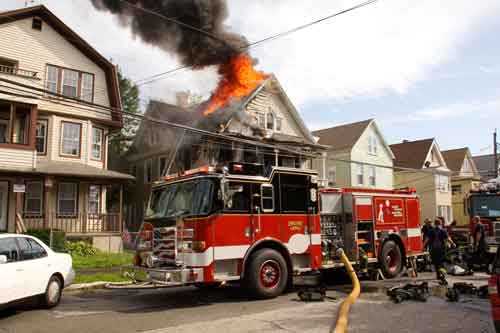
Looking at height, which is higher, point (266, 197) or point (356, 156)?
point (356, 156)

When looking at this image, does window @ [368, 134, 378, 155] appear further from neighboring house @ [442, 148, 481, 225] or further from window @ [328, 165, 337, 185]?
neighboring house @ [442, 148, 481, 225]

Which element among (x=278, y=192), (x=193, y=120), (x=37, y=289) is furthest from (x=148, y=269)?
(x=193, y=120)

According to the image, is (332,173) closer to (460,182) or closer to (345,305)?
(460,182)

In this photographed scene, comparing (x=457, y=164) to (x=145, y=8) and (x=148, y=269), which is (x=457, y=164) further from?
(x=148, y=269)

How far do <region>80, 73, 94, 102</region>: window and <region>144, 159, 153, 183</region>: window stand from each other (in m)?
8.86

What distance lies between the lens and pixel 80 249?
19.7 m

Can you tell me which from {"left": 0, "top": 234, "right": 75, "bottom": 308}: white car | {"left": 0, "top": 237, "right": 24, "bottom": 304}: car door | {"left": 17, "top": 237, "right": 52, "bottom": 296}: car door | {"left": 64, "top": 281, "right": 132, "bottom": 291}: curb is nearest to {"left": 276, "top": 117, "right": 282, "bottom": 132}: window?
{"left": 64, "top": 281, "right": 132, "bottom": 291}: curb

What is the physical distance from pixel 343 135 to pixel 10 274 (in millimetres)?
30465

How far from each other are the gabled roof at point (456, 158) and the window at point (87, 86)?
36.7 m

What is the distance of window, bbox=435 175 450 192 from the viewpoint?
40594 millimetres

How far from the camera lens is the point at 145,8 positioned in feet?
50.8

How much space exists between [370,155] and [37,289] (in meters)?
30.5

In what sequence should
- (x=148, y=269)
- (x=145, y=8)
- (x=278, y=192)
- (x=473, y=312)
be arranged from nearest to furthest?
(x=473, y=312) < (x=148, y=269) < (x=278, y=192) < (x=145, y=8)

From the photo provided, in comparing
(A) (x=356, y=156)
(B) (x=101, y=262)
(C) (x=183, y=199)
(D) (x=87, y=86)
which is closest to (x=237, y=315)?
(C) (x=183, y=199)
